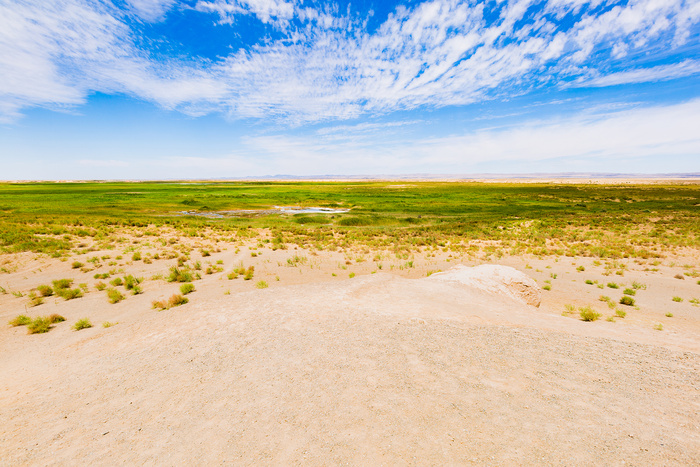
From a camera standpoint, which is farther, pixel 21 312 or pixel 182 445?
pixel 21 312

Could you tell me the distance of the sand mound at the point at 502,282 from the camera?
515 inches

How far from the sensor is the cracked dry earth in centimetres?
478

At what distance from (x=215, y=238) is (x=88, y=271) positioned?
11594 millimetres

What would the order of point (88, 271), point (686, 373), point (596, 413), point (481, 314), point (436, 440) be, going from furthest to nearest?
1. point (88, 271)
2. point (481, 314)
3. point (686, 373)
4. point (596, 413)
5. point (436, 440)

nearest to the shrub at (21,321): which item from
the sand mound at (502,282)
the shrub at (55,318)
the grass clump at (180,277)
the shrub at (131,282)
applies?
the shrub at (55,318)

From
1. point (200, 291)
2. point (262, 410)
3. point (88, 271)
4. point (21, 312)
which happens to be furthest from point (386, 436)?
point (88, 271)

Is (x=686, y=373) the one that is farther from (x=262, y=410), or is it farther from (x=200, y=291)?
(x=200, y=291)

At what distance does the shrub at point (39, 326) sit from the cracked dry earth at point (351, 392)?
437 mm

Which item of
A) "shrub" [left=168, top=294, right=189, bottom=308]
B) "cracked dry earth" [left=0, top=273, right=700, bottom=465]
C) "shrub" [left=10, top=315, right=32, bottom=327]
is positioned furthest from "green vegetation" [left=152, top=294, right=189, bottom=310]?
"shrub" [left=10, top=315, right=32, bottom=327]

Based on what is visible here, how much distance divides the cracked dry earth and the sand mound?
303cm

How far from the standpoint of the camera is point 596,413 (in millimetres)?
5398

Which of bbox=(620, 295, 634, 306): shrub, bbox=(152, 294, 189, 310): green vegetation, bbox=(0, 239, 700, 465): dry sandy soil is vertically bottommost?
bbox=(620, 295, 634, 306): shrub

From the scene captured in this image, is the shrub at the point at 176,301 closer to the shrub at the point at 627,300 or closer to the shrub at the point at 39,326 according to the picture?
the shrub at the point at 39,326

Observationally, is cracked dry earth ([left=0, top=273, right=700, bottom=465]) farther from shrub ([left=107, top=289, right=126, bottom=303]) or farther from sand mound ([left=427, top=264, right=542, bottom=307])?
shrub ([left=107, top=289, right=126, bottom=303])
